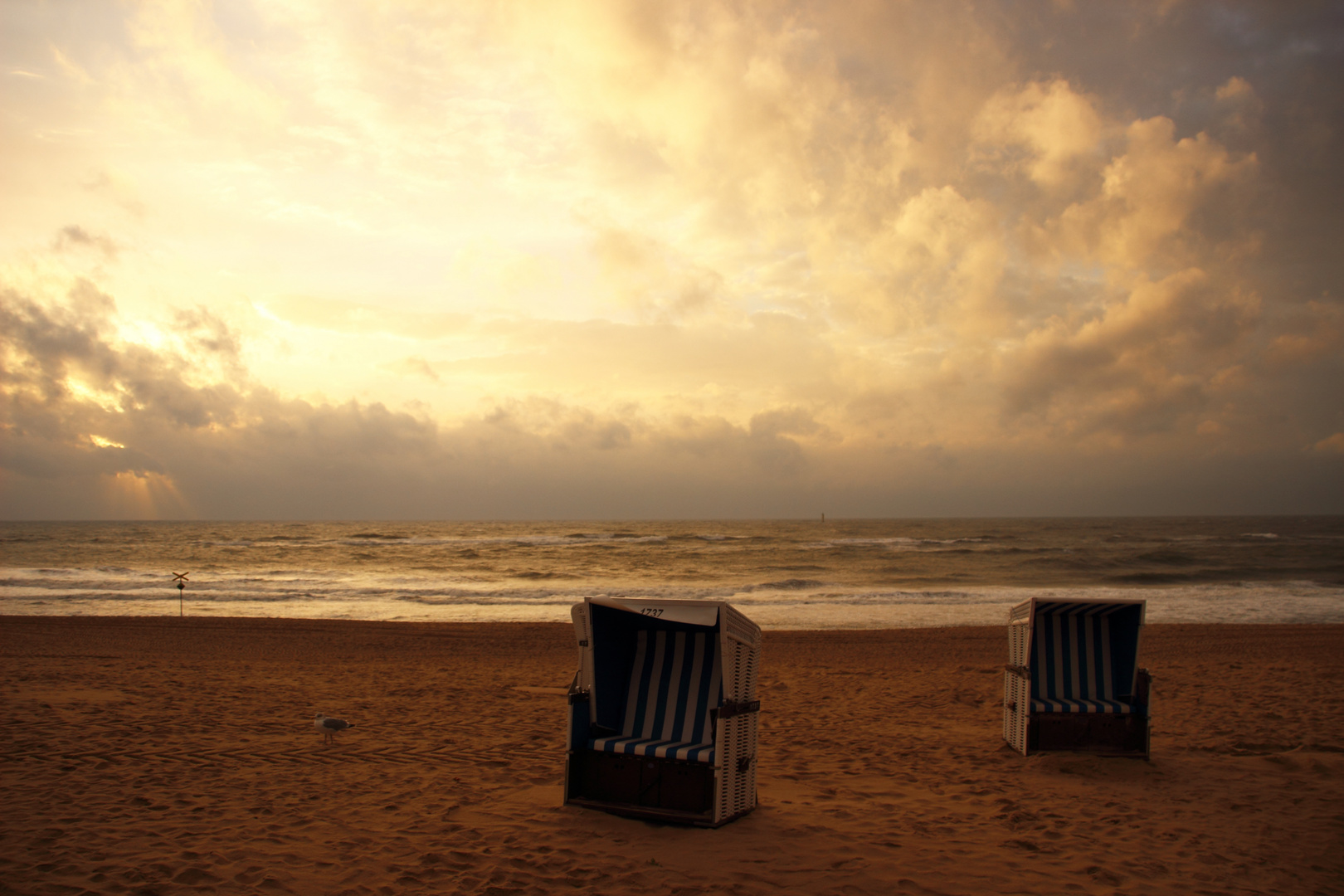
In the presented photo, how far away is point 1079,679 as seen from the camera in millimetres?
7141

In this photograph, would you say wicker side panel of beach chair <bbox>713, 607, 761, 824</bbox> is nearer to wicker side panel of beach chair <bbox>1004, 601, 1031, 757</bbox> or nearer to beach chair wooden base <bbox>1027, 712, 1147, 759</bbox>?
wicker side panel of beach chair <bbox>1004, 601, 1031, 757</bbox>

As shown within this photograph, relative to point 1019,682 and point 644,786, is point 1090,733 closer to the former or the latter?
point 1019,682

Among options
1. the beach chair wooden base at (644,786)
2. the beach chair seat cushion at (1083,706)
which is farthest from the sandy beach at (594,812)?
the beach chair seat cushion at (1083,706)

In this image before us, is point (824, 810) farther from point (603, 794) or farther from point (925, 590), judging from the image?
point (925, 590)

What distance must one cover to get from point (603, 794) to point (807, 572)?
3263cm

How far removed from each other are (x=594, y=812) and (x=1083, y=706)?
4.62 m

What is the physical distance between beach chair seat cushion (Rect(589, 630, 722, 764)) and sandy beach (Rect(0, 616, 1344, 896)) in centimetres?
53

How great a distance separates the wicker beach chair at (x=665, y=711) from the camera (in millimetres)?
5043

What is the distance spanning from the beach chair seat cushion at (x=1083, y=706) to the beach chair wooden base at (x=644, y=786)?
342cm

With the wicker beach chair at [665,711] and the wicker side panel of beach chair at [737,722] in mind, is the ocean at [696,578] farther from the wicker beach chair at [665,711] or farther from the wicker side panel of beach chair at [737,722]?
the wicker side panel of beach chair at [737,722]

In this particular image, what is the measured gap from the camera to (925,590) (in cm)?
2711

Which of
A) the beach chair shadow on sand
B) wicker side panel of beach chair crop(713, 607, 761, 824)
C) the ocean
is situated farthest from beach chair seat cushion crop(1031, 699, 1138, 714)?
the ocean

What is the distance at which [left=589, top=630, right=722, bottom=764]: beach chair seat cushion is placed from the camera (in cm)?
531

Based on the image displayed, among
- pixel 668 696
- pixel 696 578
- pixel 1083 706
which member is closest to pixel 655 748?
pixel 668 696
